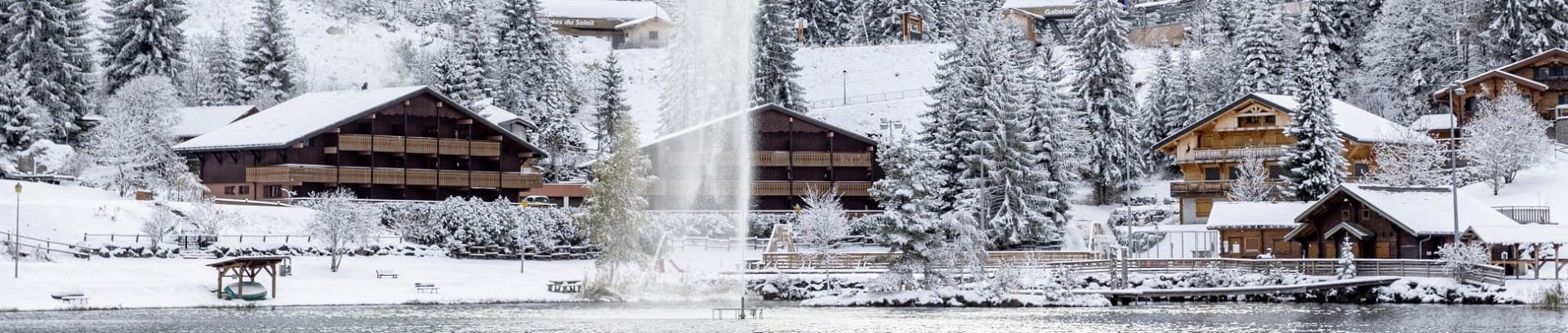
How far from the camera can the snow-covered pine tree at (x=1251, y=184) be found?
82625 mm

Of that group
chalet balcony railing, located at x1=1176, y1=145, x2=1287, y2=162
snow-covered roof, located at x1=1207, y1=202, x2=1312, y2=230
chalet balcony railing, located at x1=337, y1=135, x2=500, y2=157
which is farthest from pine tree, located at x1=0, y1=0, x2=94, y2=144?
snow-covered roof, located at x1=1207, y1=202, x2=1312, y2=230

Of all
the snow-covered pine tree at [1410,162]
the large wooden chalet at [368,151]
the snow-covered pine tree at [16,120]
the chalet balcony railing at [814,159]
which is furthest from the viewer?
the chalet balcony railing at [814,159]

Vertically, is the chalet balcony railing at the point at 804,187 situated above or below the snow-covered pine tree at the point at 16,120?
below

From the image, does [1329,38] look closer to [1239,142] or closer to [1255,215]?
[1239,142]

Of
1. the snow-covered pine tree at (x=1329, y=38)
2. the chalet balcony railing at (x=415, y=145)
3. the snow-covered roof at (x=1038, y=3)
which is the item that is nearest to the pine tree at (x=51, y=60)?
the chalet balcony railing at (x=415, y=145)

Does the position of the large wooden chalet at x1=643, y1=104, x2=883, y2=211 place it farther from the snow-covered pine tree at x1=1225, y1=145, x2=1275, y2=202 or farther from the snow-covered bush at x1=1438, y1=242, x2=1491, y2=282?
the snow-covered bush at x1=1438, y1=242, x2=1491, y2=282

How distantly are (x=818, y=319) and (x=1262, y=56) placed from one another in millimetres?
53412

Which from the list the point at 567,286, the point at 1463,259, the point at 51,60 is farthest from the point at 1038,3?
the point at 567,286

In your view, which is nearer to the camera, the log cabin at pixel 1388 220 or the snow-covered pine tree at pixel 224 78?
the log cabin at pixel 1388 220

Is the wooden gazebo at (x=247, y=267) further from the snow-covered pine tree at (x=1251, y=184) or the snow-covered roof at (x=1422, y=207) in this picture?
the snow-covered pine tree at (x=1251, y=184)

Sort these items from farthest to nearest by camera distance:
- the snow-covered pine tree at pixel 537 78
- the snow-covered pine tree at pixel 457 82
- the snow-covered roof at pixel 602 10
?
the snow-covered roof at pixel 602 10
the snow-covered pine tree at pixel 537 78
the snow-covered pine tree at pixel 457 82

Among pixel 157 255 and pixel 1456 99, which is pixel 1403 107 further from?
pixel 157 255

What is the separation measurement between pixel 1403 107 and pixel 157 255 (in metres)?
67.2

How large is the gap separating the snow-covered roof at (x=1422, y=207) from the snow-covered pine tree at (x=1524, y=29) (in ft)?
107
